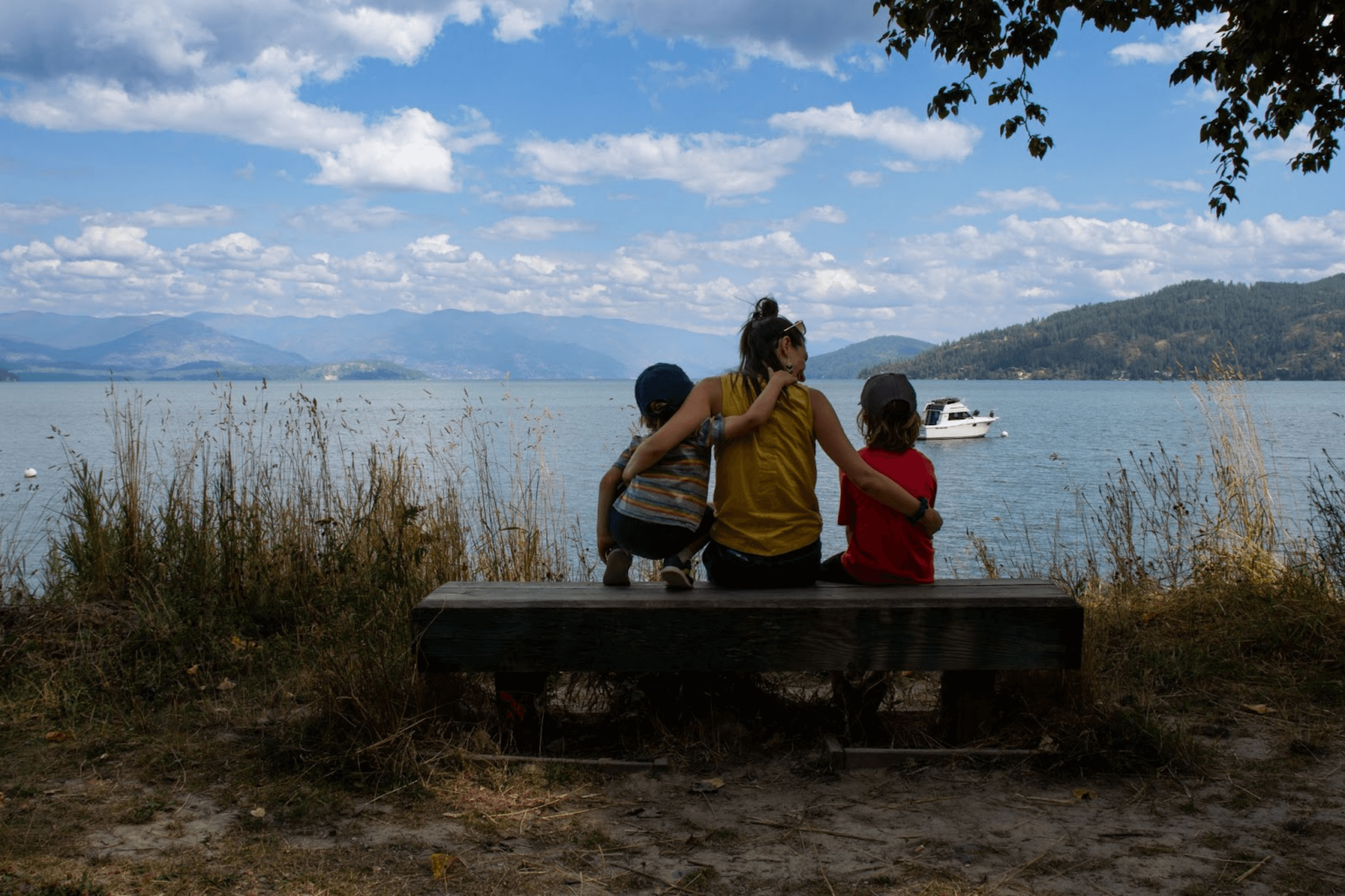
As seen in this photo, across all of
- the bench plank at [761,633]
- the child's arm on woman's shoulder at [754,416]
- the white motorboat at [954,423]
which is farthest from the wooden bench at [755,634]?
the white motorboat at [954,423]

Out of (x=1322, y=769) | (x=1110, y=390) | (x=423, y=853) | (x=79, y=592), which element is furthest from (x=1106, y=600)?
(x=1110, y=390)

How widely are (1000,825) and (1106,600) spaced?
2.93m

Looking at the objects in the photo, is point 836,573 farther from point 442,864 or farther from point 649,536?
point 442,864

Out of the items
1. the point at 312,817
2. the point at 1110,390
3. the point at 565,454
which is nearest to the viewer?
the point at 312,817

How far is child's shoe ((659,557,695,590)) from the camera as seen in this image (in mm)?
3242

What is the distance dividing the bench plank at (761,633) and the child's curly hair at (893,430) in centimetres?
58

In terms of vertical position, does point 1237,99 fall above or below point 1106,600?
above

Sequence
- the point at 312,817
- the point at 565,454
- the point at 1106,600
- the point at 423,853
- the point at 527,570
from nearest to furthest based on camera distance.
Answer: the point at 423,853, the point at 312,817, the point at 1106,600, the point at 527,570, the point at 565,454

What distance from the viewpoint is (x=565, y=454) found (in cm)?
2275

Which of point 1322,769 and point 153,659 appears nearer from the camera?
point 1322,769

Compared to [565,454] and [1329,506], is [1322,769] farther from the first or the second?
[565,454]

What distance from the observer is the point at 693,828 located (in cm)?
280

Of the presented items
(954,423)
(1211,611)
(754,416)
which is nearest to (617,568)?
(754,416)

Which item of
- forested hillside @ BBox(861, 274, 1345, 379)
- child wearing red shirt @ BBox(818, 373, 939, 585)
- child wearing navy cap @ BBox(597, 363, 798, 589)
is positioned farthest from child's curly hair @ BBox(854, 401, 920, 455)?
forested hillside @ BBox(861, 274, 1345, 379)
